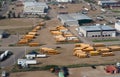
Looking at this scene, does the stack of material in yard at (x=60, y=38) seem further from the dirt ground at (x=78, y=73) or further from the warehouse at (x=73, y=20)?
the dirt ground at (x=78, y=73)

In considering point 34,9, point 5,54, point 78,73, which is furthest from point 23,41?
point 34,9

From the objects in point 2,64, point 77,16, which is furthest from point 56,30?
point 2,64

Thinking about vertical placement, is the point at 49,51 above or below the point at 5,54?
below

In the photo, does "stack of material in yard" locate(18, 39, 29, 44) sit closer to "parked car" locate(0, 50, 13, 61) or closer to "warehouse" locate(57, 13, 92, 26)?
"parked car" locate(0, 50, 13, 61)

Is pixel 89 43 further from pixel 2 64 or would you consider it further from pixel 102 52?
pixel 2 64

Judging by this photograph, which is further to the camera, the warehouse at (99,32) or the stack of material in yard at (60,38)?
the warehouse at (99,32)

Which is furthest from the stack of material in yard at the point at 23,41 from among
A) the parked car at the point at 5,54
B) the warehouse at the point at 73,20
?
the warehouse at the point at 73,20

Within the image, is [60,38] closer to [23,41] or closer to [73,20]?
[23,41]

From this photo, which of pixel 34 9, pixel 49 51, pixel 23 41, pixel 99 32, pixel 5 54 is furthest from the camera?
pixel 34 9

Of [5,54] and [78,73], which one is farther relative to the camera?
[5,54]

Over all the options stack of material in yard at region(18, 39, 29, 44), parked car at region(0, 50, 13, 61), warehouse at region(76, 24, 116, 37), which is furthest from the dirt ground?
warehouse at region(76, 24, 116, 37)

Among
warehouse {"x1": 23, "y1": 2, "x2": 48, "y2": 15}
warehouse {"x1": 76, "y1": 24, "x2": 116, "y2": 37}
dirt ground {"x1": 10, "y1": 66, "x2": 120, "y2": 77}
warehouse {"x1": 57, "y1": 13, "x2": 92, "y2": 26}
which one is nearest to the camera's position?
dirt ground {"x1": 10, "y1": 66, "x2": 120, "y2": 77}
